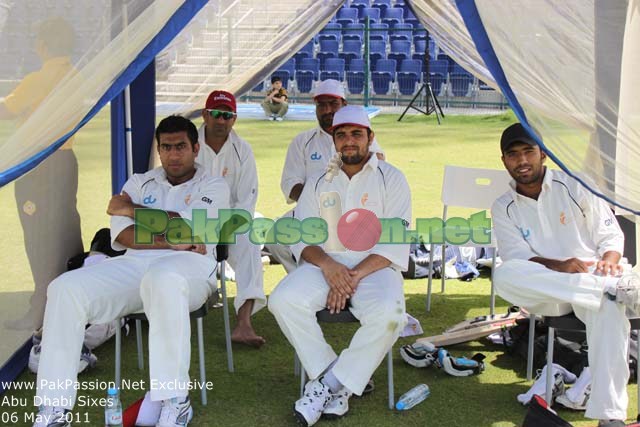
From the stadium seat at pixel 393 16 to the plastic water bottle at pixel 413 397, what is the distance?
63.3 feet

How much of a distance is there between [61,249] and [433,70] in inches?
669

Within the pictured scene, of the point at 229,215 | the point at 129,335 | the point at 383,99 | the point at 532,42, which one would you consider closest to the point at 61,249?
the point at 129,335

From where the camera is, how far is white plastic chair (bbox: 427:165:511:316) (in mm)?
6121

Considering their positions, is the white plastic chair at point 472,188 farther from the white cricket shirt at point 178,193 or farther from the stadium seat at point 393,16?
the stadium seat at point 393,16

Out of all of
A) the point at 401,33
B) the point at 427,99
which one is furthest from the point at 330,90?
the point at 401,33

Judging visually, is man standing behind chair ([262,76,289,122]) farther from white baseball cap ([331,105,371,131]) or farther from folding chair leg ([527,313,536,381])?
folding chair leg ([527,313,536,381])

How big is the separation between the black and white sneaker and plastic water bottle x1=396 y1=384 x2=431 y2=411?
167 cm

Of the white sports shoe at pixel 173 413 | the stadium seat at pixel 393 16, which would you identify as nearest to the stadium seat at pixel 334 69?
the stadium seat at pixel 393 16

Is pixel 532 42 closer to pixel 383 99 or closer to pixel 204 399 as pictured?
pixel 204 399

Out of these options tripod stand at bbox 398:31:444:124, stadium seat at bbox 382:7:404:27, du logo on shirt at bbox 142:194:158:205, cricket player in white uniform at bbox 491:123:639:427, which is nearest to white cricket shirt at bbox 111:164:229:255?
du logo on shirt at bbox 142:194:158:205

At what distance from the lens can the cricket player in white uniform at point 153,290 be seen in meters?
3.99

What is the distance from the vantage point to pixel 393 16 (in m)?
23.2

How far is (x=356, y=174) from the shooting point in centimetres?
475

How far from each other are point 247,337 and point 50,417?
1682 millimetres
